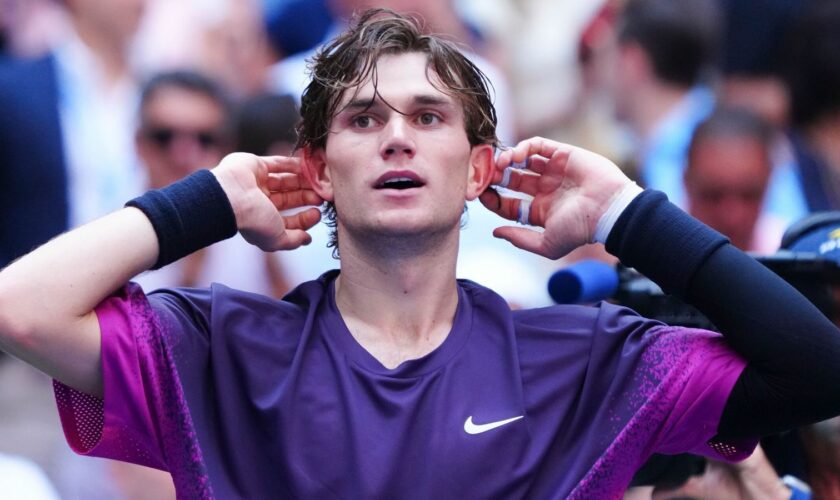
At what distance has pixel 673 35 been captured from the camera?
630 cm

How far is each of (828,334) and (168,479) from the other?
2208mm

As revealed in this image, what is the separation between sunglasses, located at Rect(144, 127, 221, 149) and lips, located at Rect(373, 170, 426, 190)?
2.42m

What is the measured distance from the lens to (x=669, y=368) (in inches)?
124

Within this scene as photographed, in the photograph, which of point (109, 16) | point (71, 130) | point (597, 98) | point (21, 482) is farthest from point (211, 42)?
point (21, 482)

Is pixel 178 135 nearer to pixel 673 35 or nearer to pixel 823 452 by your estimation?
pixel 673 35

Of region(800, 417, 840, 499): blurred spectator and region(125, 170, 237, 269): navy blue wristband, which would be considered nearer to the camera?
region(125, 170, 237, 269): navy blue wristband

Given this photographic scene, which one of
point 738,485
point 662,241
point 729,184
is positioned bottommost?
point 738,485

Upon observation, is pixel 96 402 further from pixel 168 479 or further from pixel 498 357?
pixel 168 479

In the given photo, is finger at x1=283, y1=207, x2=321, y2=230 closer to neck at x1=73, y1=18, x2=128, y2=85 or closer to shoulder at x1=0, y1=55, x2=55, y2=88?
shoulder at x1=0, y1=55, x2=55, y2=88

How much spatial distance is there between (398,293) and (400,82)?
1.54 feet

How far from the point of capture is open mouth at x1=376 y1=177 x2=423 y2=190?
3248 millimetres

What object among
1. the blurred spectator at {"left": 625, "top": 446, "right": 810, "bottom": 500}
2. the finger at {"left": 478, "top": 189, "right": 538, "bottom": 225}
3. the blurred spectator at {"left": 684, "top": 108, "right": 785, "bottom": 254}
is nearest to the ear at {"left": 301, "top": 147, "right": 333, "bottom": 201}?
the finger at {"left": 478, "top": 189, "right": 538, "bottom": 225}

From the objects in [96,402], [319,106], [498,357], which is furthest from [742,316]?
[96,402]

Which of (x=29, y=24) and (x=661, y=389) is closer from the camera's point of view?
(x=661, y=389)
